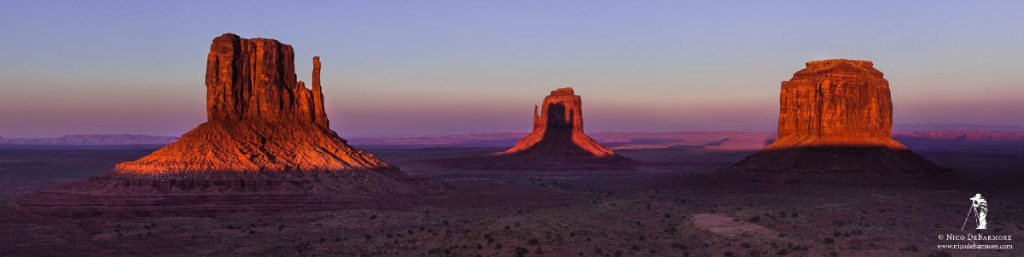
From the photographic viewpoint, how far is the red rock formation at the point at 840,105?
5519 cm

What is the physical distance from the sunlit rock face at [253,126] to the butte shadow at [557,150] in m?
44.3

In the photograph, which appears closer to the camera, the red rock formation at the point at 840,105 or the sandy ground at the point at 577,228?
the sandy ground at the point at 577,228

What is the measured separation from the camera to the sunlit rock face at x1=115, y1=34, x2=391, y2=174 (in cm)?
4250

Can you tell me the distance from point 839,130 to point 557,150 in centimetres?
4973

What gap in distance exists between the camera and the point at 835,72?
55.3 meters

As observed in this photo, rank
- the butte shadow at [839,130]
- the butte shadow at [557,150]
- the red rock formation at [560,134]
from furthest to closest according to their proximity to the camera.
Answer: the red rock formation at [560,134] < the butte shadow at [557,150] < the butte shadow at [839,130]

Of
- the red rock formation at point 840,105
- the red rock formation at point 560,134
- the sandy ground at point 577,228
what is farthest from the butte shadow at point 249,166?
the red rock formation at point 560,134

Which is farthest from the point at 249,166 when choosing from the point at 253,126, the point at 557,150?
the point at 557,150

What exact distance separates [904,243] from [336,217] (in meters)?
24.9

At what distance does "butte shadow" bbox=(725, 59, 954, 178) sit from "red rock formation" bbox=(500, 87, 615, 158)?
4316cm

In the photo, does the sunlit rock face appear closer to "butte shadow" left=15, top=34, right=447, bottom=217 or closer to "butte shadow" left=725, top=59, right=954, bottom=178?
"butte shadow" left=15, top=34, right=447, bottom=217

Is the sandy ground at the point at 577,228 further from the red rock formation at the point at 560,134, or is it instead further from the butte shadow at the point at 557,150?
the red rock formation at the point at 560,134

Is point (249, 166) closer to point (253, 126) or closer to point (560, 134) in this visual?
point (253, 126)

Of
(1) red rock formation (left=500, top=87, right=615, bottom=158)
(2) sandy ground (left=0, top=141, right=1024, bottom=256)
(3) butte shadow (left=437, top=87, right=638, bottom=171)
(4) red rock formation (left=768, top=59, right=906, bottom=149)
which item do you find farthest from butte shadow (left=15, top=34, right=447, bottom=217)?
(1) red rock formation (left=500, top=87, right=615, bottom=158)
